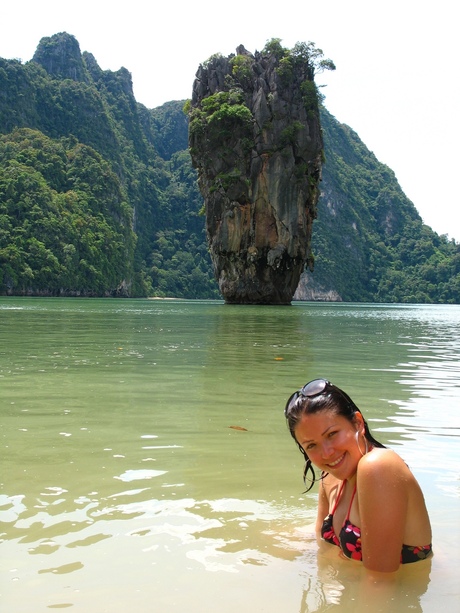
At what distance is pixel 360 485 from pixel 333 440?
0.21 meters

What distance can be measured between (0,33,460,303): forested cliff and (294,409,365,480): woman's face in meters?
72.1

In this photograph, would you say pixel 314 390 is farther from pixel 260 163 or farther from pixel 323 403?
pixel 260 163

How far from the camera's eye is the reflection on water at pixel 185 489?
2410mm

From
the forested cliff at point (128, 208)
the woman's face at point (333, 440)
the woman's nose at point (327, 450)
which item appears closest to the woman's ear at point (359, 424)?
the woman's face at point (333, 440)

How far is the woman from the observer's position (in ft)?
8.04

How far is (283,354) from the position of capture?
36.6 ft

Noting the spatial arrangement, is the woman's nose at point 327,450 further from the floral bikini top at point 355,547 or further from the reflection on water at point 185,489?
the reflection on water at point 185,489

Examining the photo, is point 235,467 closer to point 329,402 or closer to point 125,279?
point 329,402

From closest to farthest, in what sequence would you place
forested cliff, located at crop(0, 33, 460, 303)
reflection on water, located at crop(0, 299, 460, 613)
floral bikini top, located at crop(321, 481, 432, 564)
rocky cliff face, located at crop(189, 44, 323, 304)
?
reflection on water, located at crop(0, 299, 460, 613) → floral bikini top, located at crop(321, 481, 432, 564) → rocky cliff face, located at crop(189, 44, 323, 304) → forested cliff, located at crop(0, 33, 460, 303)

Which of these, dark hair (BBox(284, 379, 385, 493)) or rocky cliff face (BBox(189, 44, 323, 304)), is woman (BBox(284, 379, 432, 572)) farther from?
rocky cliff face (BBox(189, 44, 323, 304))

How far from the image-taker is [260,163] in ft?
157

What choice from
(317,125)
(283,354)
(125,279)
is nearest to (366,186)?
(125,279)

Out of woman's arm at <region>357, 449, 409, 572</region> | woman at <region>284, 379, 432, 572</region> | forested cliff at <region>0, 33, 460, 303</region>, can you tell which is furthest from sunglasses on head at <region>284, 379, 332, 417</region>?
forested cliff at <region>0, 33, 460, 303</region>

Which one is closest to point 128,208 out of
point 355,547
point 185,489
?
point 185,489
